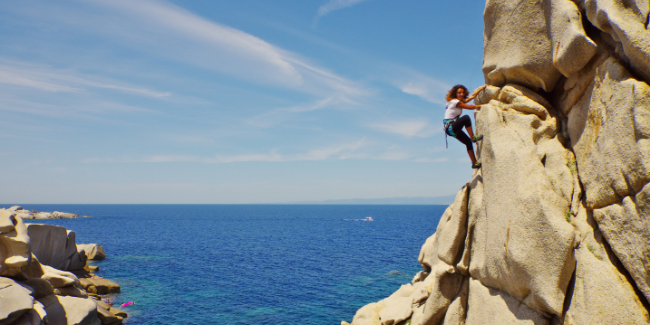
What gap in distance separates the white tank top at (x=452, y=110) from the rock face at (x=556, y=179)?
114 centimetres

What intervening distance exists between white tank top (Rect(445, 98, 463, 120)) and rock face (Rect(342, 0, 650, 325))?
3.73 feet

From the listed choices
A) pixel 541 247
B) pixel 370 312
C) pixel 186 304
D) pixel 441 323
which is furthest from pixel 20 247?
pixel 541 247

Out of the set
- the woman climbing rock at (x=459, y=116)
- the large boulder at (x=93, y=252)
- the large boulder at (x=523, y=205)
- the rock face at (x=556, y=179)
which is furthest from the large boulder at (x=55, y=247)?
the large boulder at (x=523, y=205)

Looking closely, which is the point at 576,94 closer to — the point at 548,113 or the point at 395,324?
the point at 548,113

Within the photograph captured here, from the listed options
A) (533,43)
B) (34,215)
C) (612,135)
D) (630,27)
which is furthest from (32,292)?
(34,215)

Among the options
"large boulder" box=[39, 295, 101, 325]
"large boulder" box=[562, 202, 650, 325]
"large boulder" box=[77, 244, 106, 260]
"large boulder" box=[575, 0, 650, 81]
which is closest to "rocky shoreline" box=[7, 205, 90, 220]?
"large boulder" box=[77, 244, 106, 260]

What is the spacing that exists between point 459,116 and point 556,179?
469 cm

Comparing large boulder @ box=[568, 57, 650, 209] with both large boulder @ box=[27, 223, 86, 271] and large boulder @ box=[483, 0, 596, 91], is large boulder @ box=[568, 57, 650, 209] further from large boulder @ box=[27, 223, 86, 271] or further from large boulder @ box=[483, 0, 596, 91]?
large boulder @ box=[27, 223, 86, 271]

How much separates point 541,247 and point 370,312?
1553cm

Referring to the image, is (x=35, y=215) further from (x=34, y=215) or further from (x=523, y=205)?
(x=523, y=205)

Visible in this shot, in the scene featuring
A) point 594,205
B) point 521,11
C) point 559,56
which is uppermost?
point 521,11

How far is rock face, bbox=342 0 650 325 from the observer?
439 inches

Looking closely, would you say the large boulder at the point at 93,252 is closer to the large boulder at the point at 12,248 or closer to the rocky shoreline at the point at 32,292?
the rocky shoreline at the point at 32,292

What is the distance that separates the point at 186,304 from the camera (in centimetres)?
4097
